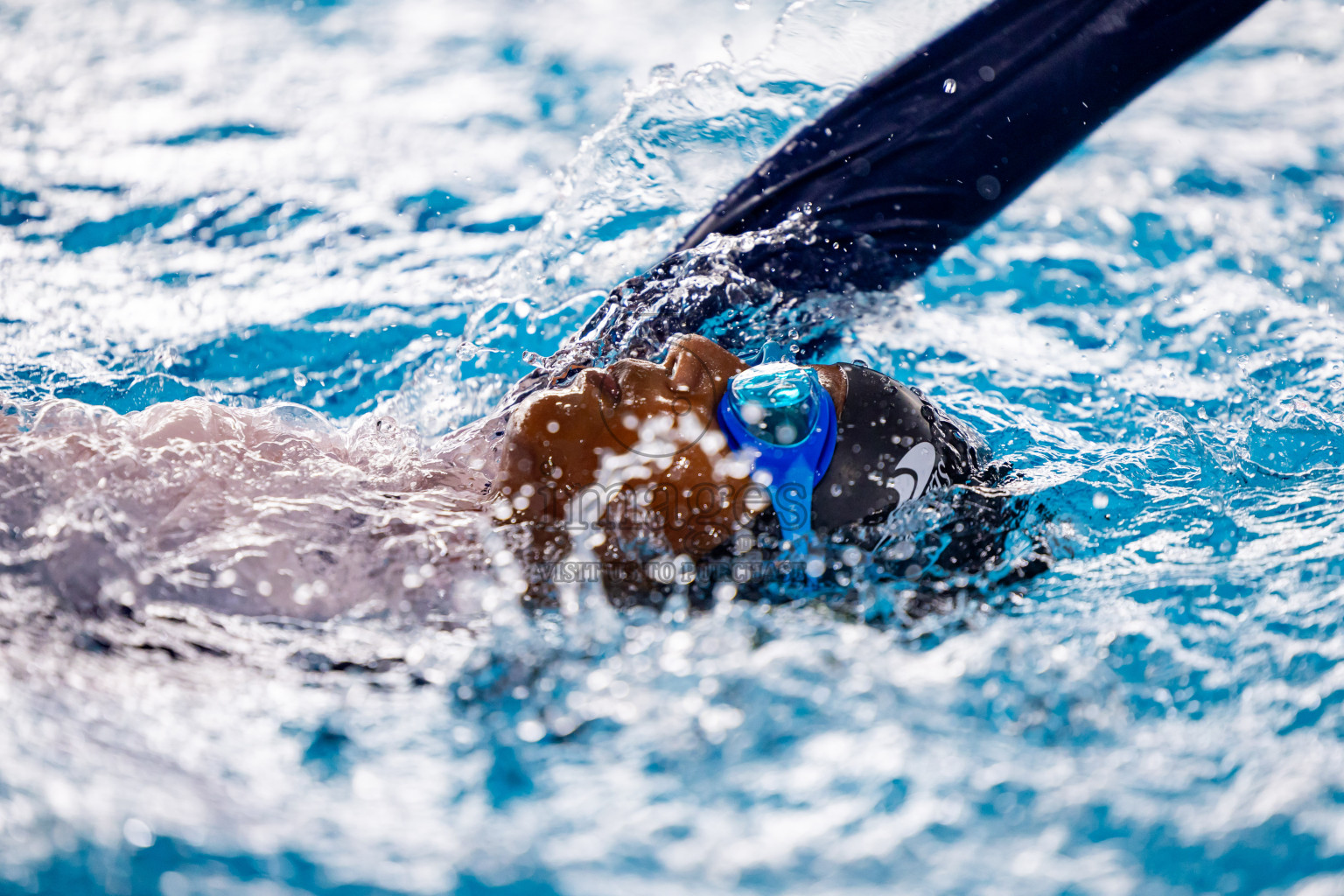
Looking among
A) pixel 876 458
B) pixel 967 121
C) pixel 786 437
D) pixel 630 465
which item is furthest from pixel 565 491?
pixel 967 121

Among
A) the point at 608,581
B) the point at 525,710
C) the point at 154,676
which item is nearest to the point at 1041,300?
the point at 608,581

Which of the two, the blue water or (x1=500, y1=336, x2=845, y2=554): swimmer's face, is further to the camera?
(x1=500, y1=336, x2=845, y2=554): swimmer's face

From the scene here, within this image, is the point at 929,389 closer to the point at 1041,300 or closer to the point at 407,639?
the point at 1041,300

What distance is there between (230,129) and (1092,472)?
136 inches

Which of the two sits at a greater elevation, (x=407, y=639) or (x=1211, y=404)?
(x=1211, y=404)

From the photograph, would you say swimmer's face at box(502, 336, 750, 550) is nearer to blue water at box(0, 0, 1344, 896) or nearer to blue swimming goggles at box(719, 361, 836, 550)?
blue swimming goggles at box(719, 361, 836, 550)

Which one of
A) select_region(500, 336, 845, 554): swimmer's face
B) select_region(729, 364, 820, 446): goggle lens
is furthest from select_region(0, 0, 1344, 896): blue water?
select_region(729, 364, 820, 446): goggle lens

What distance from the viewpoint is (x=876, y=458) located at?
1.34m

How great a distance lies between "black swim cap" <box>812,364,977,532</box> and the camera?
52.9 inches

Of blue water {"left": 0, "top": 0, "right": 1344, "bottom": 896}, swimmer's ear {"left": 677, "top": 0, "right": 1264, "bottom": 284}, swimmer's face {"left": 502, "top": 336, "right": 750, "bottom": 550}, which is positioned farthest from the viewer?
swimmer's ear {"left": 677, "top": 0, "right": 1264, "bottom": 284}

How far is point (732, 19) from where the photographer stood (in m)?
4.71

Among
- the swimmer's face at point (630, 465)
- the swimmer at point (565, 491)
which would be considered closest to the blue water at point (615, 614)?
the swimmer at point (565, 491)

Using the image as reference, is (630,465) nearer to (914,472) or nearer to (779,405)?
(779,405)

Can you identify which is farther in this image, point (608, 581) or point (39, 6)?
point (39, 6)
